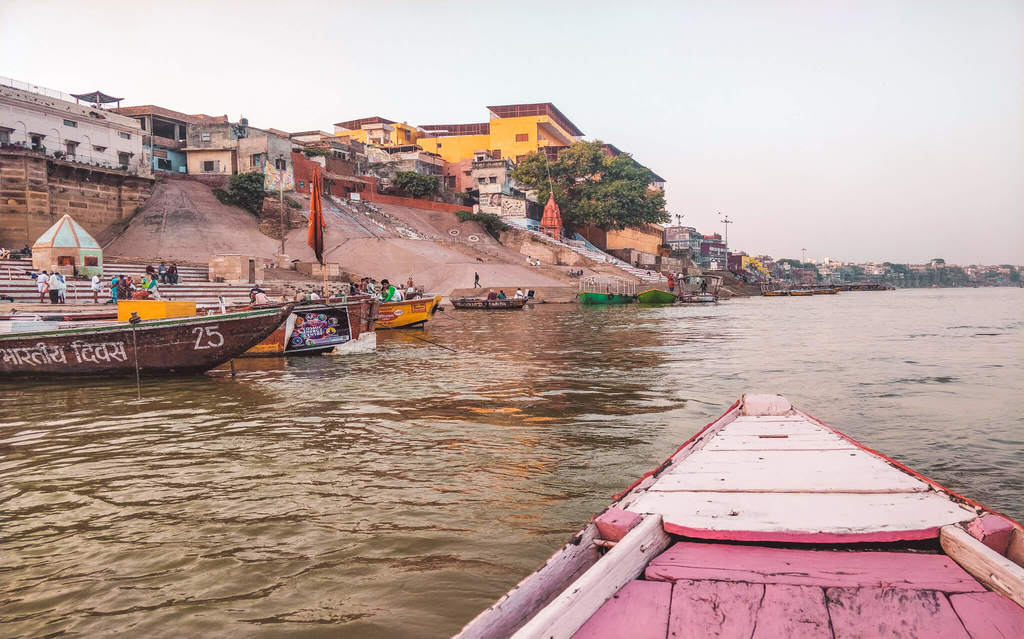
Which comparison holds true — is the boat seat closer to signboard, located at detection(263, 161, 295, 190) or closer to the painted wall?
the painted wall

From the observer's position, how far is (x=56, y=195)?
35781 mm

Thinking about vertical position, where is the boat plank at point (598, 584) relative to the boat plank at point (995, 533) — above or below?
below

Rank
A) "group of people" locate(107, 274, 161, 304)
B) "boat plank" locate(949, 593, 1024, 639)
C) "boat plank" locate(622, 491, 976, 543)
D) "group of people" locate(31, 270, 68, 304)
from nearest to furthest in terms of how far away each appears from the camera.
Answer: "boat plank" locate(949, 593, 1024, 639)
"boat plank" locate(622, 491, 976, 543)
"group of people" locate(31, 270, 68, 304)
"group of people" locate(107, 274, 161, 304)

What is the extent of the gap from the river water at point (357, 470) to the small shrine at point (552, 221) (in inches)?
1696

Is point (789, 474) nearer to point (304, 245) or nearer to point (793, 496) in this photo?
point (793, 496)

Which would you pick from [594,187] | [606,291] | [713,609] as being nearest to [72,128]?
[606,291]

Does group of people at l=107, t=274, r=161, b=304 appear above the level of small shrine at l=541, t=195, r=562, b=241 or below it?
below

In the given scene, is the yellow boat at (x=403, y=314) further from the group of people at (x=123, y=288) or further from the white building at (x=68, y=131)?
the white building at (x=68, y=131)

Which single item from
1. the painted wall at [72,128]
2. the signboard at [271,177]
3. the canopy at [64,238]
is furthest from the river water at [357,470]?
the signboard at [271,177]

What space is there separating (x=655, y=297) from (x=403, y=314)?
87.1 ft

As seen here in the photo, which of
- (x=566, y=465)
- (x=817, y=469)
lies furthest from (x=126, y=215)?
(x=817, y=469)

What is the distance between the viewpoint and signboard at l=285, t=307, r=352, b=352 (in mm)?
13594

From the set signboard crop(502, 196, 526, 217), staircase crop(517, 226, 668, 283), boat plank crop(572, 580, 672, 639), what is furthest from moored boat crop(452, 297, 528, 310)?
boat plank crop(572, 580, 672, 639)

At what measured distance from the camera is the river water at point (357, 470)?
10.6 feet
